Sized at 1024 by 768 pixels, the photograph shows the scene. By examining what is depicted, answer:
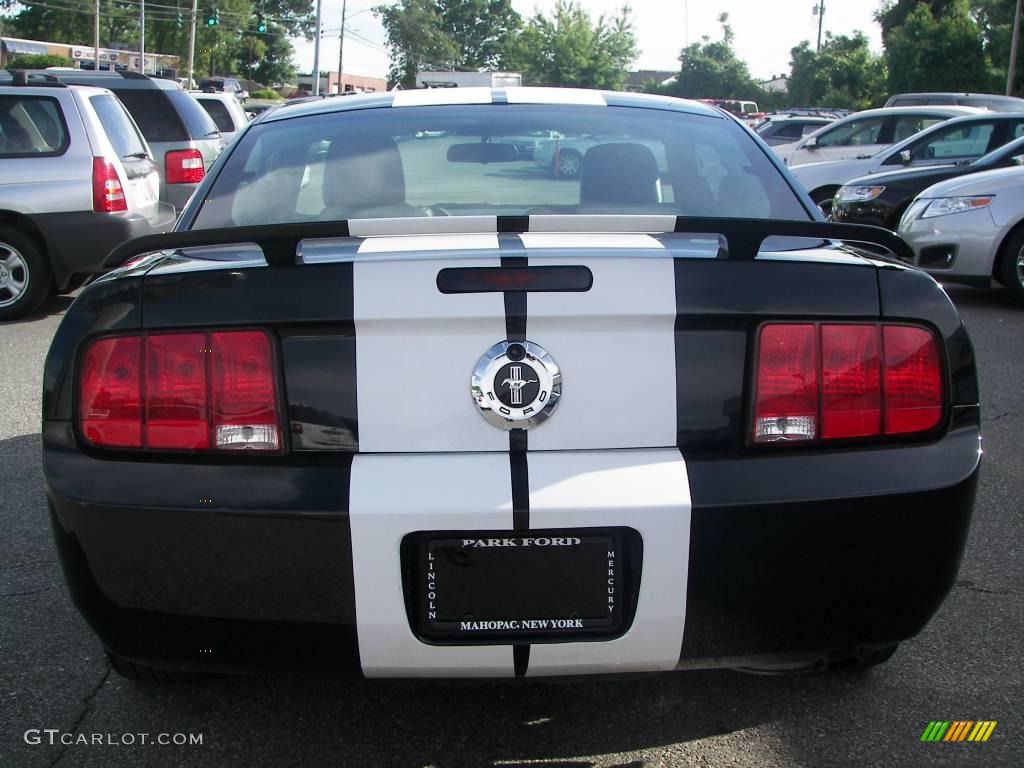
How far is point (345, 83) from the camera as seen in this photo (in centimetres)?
10338

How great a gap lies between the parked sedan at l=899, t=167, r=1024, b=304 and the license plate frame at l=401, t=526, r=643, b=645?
717cm

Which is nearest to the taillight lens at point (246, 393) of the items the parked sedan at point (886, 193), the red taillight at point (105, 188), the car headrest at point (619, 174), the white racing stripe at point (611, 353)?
the white racing stripe at point (611, 353)

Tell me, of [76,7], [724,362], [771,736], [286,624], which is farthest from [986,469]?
[76,7]

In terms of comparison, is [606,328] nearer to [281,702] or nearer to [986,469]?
[281,702]

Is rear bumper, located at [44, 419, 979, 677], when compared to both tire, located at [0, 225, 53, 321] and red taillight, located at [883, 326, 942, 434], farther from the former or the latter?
tire, located at [0, 225, 53, 321]

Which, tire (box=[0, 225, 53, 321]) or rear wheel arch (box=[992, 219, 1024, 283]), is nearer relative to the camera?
tire (box=[0, 225, 53, 321])

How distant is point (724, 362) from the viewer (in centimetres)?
221

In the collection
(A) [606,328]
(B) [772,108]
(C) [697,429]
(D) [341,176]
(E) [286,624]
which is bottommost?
(E) [286,624]

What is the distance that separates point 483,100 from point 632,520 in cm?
178

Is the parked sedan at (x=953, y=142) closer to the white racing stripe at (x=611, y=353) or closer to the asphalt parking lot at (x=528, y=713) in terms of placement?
the asphalt parking lot at (x=528, y=713)

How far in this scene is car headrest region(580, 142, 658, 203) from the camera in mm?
3107

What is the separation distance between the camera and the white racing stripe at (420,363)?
2.15 meters

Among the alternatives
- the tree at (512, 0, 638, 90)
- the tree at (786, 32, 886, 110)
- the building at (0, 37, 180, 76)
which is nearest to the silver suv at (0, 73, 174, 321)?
the building at (0, 37, 180, 76)

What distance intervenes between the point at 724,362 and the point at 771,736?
943 mm
